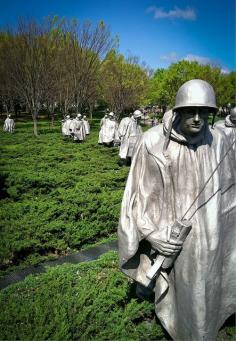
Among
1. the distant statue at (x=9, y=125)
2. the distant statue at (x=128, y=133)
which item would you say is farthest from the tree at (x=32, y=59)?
the distant statue at (x=128, y=133)

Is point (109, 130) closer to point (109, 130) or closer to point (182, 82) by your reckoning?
point (109, 130)

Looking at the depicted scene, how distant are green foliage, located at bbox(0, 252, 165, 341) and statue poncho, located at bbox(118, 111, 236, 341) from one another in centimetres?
98

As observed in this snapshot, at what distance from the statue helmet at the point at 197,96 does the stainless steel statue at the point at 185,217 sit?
0.4 inches

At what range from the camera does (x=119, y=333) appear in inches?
166

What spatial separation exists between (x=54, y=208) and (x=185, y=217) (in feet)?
19.2

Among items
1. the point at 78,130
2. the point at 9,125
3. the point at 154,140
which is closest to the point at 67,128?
the point at 78,130

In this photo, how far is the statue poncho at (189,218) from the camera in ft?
10.4

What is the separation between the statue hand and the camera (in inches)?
123

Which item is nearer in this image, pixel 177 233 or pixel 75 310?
pixel 177 233

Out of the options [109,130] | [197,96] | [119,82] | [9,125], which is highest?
[119,82]

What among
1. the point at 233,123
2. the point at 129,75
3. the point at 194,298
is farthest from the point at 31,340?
the point at 129,75

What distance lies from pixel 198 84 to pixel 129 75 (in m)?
40.8

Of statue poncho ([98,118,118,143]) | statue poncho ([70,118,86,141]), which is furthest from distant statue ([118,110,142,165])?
statue poncho ([70,118,86,141])

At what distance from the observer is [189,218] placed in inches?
124
